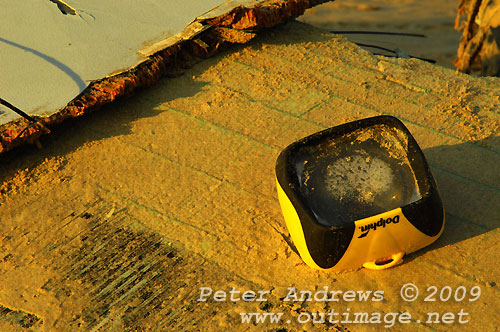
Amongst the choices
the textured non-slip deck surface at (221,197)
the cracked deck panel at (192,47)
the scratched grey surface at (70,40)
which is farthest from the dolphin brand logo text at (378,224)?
the scratched grey surface at (70,40)

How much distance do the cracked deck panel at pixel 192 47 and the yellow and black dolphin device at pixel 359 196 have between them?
1301 mm

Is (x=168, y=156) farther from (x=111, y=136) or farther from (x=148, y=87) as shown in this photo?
(x=148, y=87)

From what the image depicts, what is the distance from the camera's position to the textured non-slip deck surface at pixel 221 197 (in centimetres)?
260

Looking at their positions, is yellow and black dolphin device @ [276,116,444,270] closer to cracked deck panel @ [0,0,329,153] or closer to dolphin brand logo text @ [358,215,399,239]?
dolphin brand logo text @ [358,215,399,239]

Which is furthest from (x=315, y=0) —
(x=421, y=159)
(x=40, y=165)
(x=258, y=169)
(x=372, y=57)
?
(x=40, y=165)

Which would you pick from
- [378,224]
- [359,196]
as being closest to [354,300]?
[378,224]

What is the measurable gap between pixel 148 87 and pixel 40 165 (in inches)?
33.4

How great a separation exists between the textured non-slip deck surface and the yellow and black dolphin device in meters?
0.17

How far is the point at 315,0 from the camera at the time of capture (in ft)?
13.7

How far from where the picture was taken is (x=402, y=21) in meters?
7.46

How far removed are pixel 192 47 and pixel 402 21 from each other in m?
4.31

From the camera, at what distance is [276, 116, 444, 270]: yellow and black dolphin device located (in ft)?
8.11

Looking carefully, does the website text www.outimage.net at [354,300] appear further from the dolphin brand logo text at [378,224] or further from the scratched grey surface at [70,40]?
the scratched grey surface at [70,40]

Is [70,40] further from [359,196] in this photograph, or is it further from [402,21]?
[402,21]
